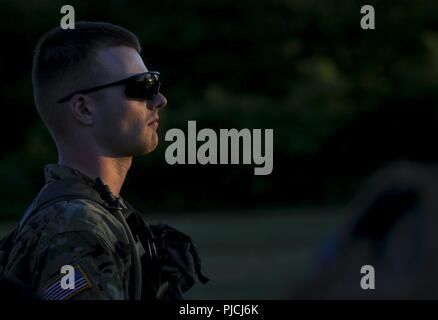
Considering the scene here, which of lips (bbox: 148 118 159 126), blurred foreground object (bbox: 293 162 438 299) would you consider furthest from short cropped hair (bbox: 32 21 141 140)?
blurred foreground object (bbox: 293 162 438 299)

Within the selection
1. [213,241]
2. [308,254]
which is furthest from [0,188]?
[308,254]

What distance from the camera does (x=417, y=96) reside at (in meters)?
13.1

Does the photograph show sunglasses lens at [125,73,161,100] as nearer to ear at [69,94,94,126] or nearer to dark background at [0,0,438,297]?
ear at [69,94,94,126]

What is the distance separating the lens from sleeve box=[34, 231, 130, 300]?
5.44 feet

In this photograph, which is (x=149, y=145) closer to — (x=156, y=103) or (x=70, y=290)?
(x=156, y=103)

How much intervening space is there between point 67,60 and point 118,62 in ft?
0.30

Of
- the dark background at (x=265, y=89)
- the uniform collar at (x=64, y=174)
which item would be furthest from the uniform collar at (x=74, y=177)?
the dark background at (x=265, y=89)

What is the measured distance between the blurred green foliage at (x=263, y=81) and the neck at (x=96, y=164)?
10.4m

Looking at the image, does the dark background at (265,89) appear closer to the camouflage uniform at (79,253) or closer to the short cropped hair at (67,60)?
the short cropped hair at (67,60)

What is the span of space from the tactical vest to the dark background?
10.3m

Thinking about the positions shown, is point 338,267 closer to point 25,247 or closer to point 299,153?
point 25,247

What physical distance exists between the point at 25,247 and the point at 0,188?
10.7 m

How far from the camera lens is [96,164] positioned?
1.91 meters
